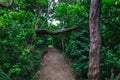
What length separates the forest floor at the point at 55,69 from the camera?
36.0 feet

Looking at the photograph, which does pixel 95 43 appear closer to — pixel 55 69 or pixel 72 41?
pixel 72 41

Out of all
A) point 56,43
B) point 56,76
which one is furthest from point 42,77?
point 56,43

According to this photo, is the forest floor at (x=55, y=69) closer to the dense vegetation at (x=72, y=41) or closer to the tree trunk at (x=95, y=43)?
the dense vegetation at (x=72, y=41)

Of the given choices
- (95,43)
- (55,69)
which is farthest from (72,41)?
(95,43)

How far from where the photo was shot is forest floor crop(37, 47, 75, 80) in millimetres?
10964

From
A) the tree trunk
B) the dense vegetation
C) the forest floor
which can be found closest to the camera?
the dense vegetation

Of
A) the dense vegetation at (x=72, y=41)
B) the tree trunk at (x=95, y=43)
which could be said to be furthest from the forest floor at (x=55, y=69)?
the tree trunk at (x=95, y=43)

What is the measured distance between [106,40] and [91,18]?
2.28m

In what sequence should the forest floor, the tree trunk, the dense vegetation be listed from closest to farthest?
the dense vegetation < the tree trunk < the forest floor

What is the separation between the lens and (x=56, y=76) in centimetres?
1111

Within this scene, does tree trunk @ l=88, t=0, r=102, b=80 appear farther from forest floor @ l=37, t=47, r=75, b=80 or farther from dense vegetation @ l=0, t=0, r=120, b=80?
forest floor @ l=37, t=47, r=75, b=80

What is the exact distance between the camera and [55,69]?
482 inches

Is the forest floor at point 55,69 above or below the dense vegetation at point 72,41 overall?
below

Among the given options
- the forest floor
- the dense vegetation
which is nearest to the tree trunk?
the dense vegetation
